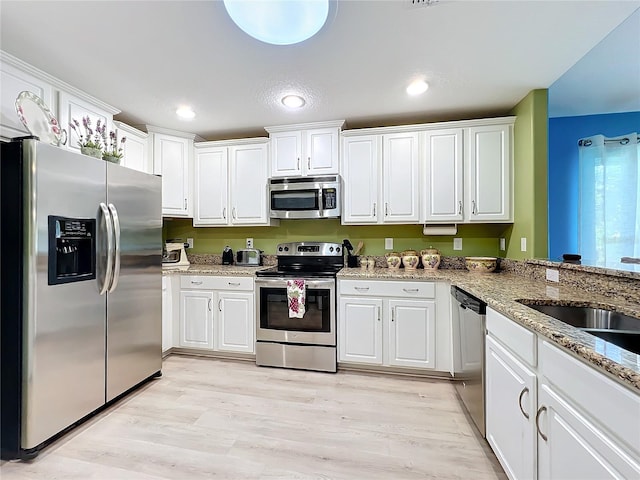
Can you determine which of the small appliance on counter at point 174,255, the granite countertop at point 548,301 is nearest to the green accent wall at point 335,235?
the small appliance on counter at point 174,255

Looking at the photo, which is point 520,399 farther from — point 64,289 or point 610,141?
point 610,141

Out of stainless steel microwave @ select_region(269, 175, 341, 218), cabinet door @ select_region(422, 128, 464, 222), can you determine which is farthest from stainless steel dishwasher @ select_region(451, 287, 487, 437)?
stainless steel microwave @ select_region(269, 175, 341, 218)

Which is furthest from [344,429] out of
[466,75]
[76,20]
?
[76,20]

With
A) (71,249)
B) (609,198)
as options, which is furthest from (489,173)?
(71,249)

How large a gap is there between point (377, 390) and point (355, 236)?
156 cm

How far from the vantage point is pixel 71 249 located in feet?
6.12

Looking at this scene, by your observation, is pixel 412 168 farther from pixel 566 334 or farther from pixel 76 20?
pixel 76 20

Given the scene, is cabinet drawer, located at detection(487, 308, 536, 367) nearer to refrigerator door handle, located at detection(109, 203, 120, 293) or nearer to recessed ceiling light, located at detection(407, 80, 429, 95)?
recessed ceiling light, located at detection(407, 80, 429, 95)

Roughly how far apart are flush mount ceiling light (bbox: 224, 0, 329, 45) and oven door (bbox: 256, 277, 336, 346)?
6.27 ft

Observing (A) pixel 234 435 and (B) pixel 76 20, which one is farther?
(A) pixel 234 435

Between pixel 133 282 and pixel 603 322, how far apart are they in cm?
290

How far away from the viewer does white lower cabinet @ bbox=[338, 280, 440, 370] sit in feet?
8.55

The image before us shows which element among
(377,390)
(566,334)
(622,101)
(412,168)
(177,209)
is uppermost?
(622,101)

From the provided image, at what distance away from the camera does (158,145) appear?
327cm
